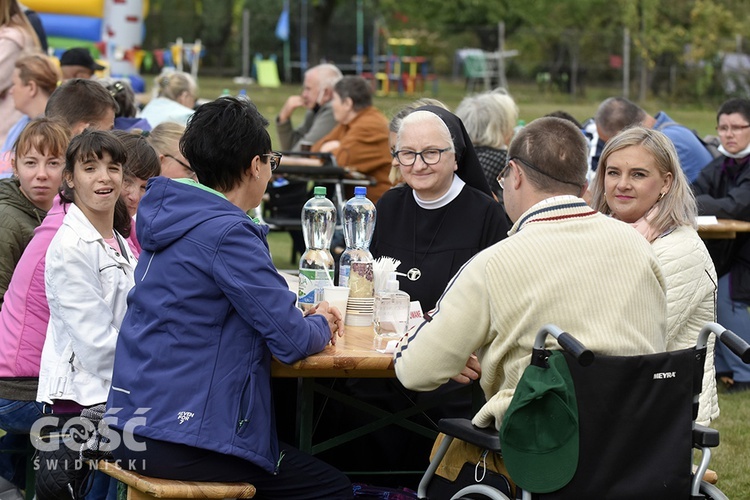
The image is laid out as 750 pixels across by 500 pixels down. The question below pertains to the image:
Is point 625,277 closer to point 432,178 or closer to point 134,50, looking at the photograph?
point 432,178

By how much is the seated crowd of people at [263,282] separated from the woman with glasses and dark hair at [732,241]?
117 inches

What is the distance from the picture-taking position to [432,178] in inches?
171

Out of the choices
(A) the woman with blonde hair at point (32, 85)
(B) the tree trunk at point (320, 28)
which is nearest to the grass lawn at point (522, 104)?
(B) the tree trunk at point (320, 28)

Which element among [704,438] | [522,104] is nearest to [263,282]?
[704,438]

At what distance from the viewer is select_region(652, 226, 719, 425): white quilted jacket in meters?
3.60

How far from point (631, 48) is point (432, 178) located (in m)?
29.4

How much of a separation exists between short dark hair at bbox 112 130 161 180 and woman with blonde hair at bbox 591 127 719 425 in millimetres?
1863

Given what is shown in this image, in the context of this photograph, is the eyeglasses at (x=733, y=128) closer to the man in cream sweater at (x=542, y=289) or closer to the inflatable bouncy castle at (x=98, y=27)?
the man in cream sweater at (x=542, y=289)

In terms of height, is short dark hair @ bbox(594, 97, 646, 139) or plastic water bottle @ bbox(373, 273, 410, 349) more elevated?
short dark hair @ bbox(594, 97, 646, 139)

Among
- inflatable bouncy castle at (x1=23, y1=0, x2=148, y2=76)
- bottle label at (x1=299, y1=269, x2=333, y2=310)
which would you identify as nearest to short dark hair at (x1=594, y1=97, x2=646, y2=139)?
bottle label at (x1=299, y1=269, x2=333, y2=310)

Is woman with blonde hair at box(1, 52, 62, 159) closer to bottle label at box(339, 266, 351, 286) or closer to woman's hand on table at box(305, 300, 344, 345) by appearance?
bottle label at box(339, 266, 351, 286)

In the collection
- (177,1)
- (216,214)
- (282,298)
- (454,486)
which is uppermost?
(177,1)

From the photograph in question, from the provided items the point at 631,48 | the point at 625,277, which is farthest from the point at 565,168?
the point at 631,48

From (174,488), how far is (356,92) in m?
6.41
